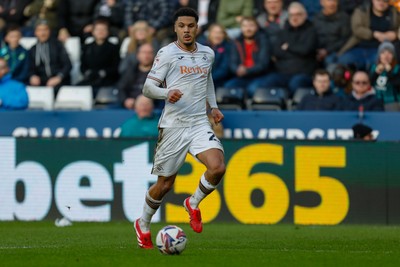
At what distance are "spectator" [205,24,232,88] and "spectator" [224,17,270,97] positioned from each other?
17cm

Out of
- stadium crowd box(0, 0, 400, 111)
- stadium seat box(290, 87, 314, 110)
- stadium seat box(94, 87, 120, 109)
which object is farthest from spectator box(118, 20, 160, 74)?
stadium seat box(290, 87, 314, 110)

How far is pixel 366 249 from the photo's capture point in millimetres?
12031

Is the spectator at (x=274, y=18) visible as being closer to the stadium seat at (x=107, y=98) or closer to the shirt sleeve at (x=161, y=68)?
the stadium seat at (x=107, y=98)

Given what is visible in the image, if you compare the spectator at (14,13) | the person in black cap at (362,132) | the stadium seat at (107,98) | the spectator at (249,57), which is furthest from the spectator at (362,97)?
the spectator at (14,13)

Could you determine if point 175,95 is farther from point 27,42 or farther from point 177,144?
point 27,42

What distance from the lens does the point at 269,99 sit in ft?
62.0

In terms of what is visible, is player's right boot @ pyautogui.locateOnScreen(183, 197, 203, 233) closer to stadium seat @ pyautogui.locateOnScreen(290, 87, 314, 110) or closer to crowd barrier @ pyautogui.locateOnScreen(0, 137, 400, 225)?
crowd barrier @ pyautogui.locateOnScreen(0, 137, 400, 225)

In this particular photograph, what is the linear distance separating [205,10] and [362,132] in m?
5.82

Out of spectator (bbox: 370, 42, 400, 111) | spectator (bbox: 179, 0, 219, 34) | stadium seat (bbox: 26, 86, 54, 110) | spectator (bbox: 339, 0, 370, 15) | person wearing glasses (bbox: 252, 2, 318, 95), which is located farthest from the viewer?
spectator (bbox: 179, 0, 219, 34)

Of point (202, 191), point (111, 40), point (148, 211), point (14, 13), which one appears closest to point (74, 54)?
point (111, 40)

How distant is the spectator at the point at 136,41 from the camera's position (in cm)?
2038

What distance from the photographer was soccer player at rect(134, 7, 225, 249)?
38.8 feet

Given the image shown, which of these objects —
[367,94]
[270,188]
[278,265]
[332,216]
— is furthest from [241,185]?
[278,265]

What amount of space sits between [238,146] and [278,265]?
6.98 metres
